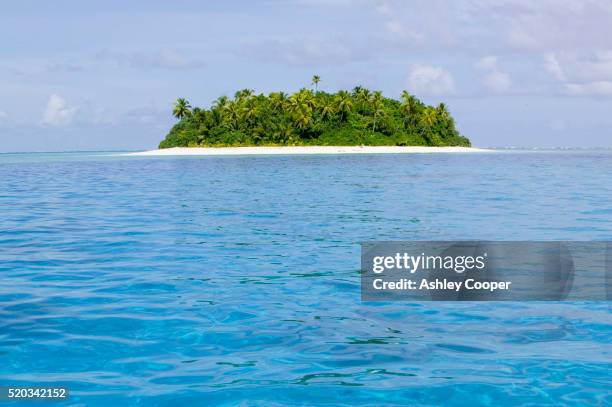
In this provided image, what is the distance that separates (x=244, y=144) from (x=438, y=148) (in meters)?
35.6

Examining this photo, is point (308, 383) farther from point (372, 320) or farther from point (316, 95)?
point (316, 95)

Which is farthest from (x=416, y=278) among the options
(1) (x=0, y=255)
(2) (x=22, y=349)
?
(1) (x=0, y=255)

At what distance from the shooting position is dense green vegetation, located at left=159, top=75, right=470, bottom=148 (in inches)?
4237

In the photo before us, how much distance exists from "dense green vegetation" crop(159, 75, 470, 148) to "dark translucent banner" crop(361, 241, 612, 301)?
93.3 meters

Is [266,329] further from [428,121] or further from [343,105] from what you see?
[428,121]

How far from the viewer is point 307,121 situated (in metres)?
104

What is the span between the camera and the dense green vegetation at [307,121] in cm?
10762

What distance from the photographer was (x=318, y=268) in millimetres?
10555

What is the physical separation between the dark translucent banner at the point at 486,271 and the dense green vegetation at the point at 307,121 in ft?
306

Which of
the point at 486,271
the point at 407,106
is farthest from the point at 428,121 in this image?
the point at 486,271

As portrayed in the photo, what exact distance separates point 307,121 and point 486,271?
94961 mm

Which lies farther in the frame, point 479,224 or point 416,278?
point 479,224

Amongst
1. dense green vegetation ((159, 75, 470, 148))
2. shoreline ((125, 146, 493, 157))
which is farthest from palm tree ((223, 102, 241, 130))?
shoreline ((125, 146, 493, 157))

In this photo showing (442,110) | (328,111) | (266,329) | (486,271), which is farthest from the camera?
(442,110)
